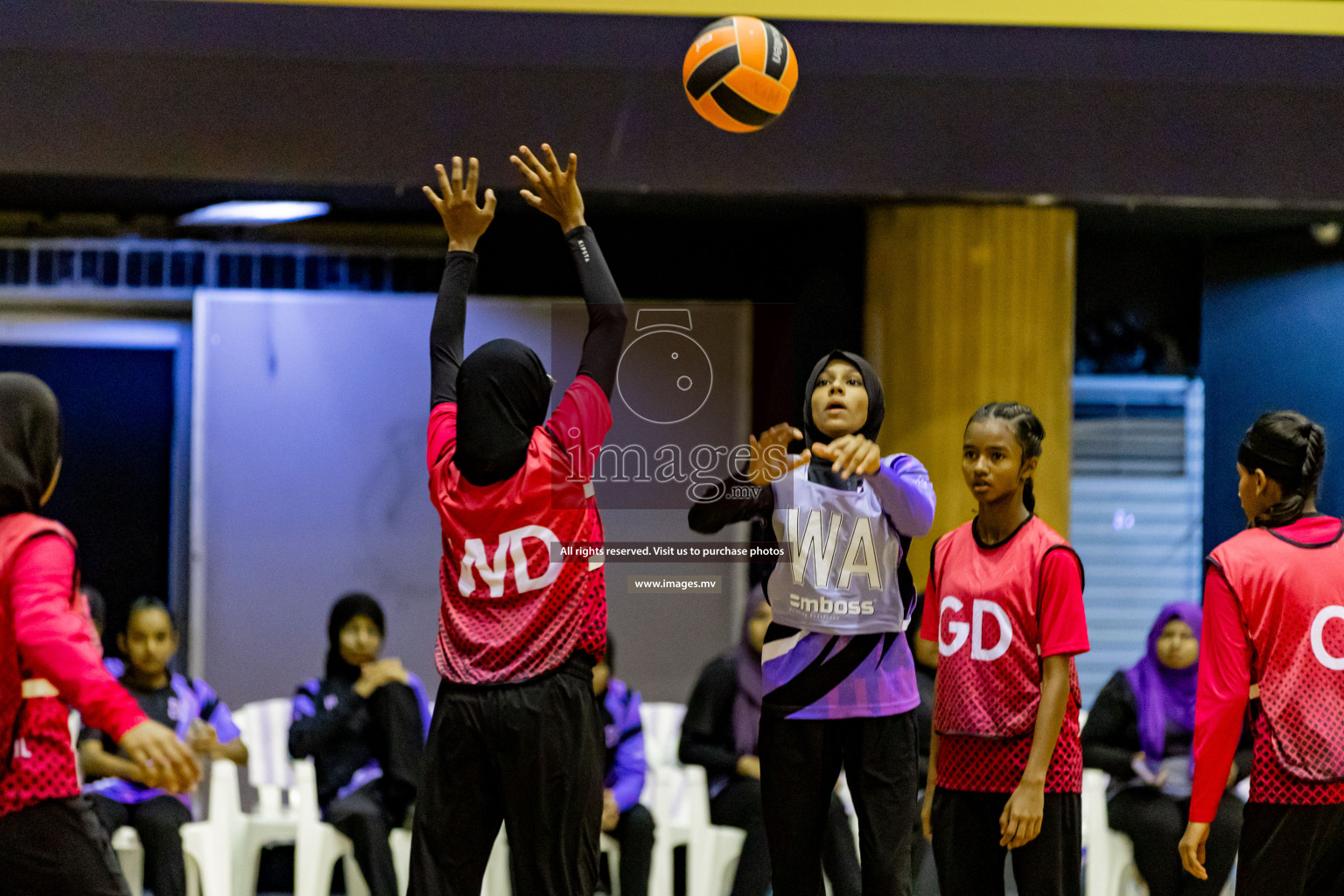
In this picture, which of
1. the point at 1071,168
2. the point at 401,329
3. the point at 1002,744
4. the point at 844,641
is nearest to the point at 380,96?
the point at 401,329

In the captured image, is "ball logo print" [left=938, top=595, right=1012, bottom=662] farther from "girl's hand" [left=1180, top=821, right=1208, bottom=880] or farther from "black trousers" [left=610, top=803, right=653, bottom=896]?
"black trousers" [left=610, top=803, right=653, bottom=896]

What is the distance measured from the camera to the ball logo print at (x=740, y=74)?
4.06 meters

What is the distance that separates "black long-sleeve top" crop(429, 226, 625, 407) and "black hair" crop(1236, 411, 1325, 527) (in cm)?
159

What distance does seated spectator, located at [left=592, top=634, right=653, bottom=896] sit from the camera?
15.4 ft

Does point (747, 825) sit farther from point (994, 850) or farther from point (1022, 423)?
point (1022, 423)

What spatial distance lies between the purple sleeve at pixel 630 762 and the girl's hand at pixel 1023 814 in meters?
1.92


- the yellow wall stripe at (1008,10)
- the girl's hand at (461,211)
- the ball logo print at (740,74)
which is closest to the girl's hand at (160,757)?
the girl's hand at (461,211)

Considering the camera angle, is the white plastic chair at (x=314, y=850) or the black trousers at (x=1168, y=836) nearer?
the black trousers at (x=1168, y=836)

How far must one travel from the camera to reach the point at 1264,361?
6.20m

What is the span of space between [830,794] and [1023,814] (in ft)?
1.57

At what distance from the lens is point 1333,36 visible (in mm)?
5488

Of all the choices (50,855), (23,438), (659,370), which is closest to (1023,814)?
(659,370)

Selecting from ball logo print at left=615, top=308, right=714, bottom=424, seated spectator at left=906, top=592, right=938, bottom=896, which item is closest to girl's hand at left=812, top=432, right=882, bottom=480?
ball logo print at left=615, top=308, right=714, bottom=424

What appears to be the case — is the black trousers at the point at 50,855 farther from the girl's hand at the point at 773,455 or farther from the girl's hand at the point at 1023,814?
the girl's hand at the point at 1023,814
